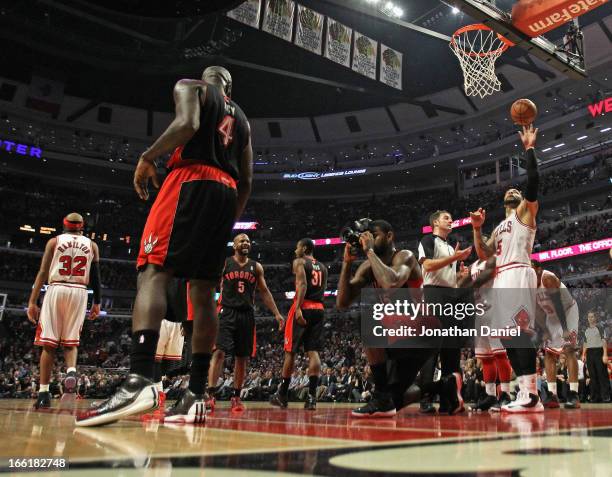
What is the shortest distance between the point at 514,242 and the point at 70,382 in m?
4.53

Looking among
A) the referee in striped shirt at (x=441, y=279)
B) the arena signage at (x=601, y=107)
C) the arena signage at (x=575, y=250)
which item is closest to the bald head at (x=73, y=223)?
the referee in striped shirt at (x=441, y=279)

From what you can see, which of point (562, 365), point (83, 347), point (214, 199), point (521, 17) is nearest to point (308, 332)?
point (214, 199)

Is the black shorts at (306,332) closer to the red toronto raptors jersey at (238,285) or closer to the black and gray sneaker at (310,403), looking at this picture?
the black and gray sneaker at (310,403)

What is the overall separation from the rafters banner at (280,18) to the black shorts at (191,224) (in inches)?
547

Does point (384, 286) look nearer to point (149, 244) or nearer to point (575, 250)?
point (149, 244)

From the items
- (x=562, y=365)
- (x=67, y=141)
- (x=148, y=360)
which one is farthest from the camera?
(x=67, y=141)

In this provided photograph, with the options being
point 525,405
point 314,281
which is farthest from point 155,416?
point 525,405

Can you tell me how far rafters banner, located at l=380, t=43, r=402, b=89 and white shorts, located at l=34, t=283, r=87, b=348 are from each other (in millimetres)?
16045

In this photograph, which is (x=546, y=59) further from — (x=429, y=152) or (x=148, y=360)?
(x=429, y=152)

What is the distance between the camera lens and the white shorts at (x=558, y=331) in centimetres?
657

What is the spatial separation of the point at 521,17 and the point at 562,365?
725cm

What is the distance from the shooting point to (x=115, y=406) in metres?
2.30

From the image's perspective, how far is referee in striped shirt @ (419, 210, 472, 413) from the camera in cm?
Answer: 495

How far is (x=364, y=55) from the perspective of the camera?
18078mm
